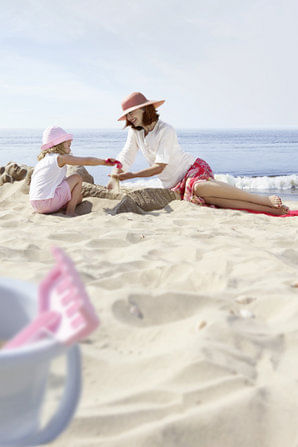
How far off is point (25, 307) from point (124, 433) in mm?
517

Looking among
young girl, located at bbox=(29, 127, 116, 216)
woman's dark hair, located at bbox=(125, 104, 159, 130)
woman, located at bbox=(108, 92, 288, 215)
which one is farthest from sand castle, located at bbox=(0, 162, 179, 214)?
woman's dark hair, located at bbox=(125, 104, 159, 130)

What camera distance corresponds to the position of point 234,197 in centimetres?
484

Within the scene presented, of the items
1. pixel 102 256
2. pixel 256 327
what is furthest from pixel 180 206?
pixel 256 327

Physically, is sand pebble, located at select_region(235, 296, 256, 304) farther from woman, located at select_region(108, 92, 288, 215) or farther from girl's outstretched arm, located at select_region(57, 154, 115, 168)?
woman, located at select_region(108, 92, 288, 215)

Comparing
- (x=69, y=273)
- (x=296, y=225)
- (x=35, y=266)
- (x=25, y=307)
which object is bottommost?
(x=296, y=225)

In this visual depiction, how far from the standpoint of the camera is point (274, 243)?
9.91ft

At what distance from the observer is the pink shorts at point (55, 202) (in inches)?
169

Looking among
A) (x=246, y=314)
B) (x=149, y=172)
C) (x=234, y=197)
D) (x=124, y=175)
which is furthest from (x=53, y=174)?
(x=246, y=314)

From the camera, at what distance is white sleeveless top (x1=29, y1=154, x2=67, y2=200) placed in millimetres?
4242

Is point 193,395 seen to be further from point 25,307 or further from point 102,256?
point 102,256

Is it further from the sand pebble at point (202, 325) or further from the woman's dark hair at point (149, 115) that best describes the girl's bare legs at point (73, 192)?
the sand pebble at point (202, 325)

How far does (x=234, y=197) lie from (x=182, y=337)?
136 inches

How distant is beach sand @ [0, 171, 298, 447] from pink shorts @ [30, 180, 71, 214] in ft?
3.89

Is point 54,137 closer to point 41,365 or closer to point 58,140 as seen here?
point 58,140
